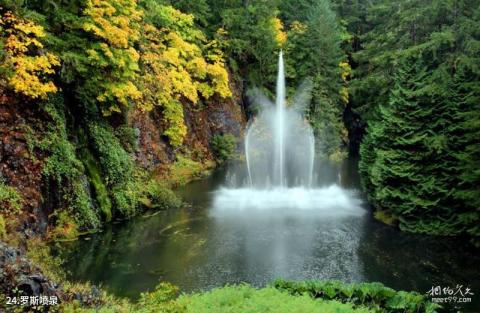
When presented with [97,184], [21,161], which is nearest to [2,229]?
[21,161]

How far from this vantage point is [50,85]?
14.6 meters

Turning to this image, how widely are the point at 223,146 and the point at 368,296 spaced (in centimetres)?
2313

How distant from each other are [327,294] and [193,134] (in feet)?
72.4

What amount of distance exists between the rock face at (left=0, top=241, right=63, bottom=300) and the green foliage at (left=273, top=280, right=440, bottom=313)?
519cm

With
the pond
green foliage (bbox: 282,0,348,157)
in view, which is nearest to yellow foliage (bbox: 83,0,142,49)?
the pond

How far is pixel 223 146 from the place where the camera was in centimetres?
3250

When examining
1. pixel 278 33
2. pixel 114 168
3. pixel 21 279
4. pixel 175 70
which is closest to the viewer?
pixel 21 279

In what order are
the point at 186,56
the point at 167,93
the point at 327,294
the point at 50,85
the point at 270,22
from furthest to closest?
1. the point at 270,22
2. the point at 186,56
3. the point at 167,93
4. the point at 50,85
5. the point at 327,294

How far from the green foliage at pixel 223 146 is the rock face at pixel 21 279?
23549 millimetres

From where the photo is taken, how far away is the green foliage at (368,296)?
9.66 metres

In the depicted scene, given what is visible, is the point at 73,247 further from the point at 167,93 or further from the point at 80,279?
the point at 167,93

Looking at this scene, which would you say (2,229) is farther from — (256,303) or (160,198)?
(160,198)

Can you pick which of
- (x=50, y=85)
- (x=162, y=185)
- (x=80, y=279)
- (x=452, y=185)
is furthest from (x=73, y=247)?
(x=452, y=185)

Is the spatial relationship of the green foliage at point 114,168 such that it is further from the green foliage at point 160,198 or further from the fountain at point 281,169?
the fountain at point 281,169
